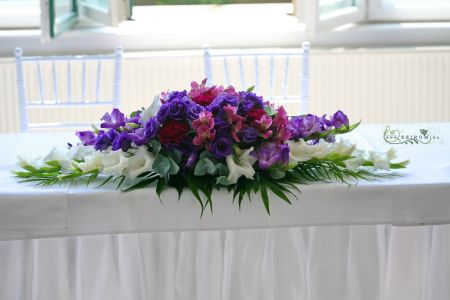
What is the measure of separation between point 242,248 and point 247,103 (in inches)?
12.2

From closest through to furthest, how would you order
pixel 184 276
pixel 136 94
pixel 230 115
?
pixel 230 115 < pixel 184 276 < pixel 136 94

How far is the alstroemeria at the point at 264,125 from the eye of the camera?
1.68 metres

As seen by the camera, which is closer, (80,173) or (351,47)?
(80,173)

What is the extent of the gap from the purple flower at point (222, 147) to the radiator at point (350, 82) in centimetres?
212

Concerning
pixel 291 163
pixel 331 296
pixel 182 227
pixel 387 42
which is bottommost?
pixel 331 296

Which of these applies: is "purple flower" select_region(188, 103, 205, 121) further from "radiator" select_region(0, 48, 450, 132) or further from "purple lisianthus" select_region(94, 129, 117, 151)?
"radiator" select_region(0, 48, 450, 132)

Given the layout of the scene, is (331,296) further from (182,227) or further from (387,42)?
(387,42)

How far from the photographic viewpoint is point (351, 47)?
12.7 feet

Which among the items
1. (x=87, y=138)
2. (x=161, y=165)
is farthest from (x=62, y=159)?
(x=161, y=165)

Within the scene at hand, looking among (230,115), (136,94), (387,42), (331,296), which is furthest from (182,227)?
(387,42)

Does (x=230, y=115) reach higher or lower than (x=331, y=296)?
higher

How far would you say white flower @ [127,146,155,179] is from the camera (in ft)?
5.46

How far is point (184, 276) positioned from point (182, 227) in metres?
0.14

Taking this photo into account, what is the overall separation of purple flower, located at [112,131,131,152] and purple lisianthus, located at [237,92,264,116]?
227 mm
